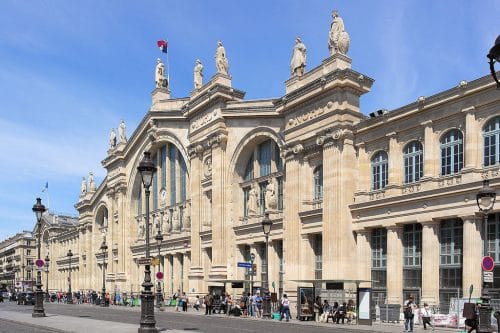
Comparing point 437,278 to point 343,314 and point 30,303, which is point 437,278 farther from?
point 30,303

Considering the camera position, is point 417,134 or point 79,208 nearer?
point 417,134

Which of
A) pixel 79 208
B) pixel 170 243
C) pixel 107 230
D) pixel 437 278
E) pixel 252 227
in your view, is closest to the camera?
pixel 437 278

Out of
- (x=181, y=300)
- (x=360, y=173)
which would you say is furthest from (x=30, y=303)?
(x=360, y=173)

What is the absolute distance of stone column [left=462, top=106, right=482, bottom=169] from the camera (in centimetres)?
2784

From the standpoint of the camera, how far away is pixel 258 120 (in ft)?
147

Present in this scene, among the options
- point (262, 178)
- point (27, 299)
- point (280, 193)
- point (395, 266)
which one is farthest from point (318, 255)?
point (27, 299)

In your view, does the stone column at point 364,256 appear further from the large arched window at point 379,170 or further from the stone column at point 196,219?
the stone column at point 196,219

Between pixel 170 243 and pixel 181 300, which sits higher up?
pixel 170 243

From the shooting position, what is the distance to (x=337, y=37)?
36875mm

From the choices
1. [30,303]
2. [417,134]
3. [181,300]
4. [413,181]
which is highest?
[417,134]

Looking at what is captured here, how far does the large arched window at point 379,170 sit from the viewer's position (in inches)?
1326

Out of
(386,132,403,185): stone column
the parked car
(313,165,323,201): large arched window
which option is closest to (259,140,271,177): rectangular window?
(313,165,323,201): large arched window

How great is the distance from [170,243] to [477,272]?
118 feet

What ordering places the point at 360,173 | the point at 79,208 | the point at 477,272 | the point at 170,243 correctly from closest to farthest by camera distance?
the point at 477,272 → the point at 360,173 → the point at 170,243 → the point at 79,208
